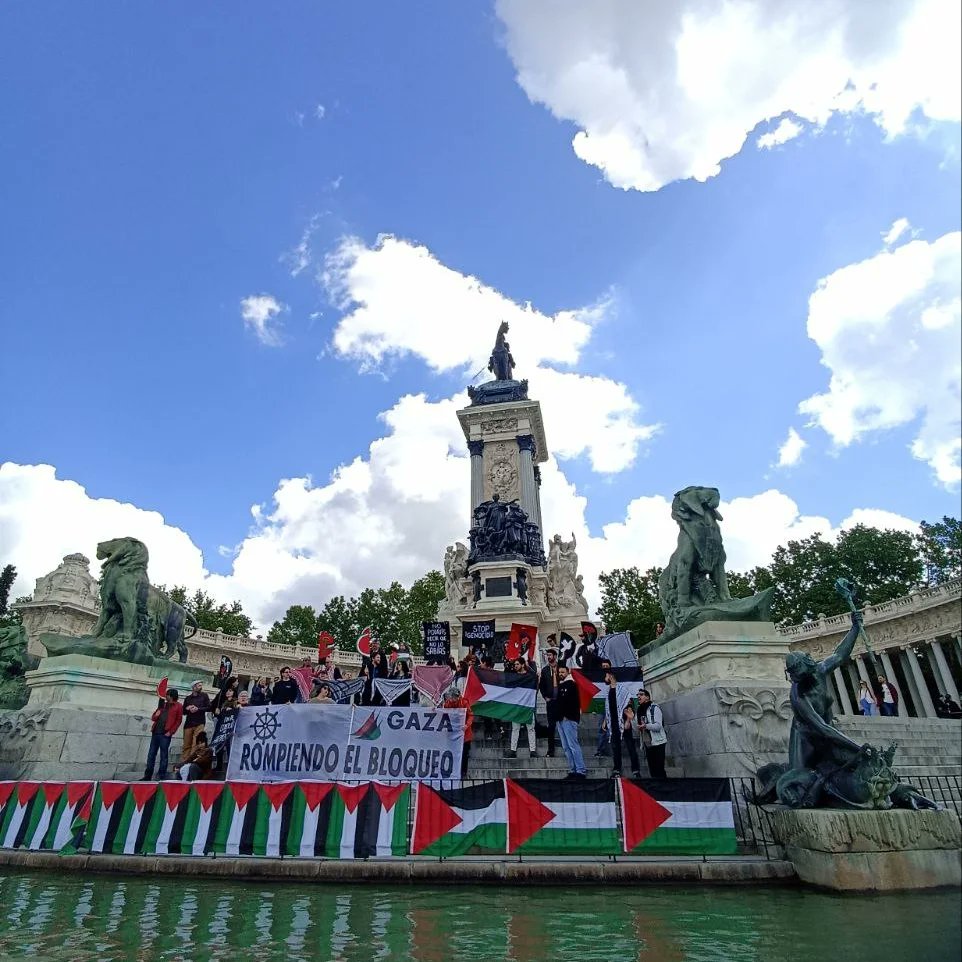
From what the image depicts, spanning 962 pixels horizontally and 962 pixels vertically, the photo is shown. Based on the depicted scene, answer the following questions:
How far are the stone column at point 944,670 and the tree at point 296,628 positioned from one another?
4662cm

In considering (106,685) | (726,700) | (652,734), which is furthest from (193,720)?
(726,700)

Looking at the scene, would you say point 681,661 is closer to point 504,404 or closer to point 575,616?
point 575,616

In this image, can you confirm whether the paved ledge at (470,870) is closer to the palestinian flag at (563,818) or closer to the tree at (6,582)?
the palestinian flag at (563,818)

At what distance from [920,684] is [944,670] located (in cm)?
211

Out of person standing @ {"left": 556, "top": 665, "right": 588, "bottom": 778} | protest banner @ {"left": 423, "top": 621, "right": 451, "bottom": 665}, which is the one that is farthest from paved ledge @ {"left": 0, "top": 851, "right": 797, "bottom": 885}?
protest banner @ {"left": 423, "top": 621, "right": 451, "bottom": 665}

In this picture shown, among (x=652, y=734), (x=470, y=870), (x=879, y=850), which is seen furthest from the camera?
(x=652, y=734)

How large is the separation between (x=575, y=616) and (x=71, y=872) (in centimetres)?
2497

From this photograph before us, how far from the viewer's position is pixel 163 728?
1036 cm

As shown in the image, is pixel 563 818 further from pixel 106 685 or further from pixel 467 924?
pixel 106 685

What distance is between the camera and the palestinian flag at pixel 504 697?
36.5 ft

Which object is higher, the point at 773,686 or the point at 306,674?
the point at 306,674

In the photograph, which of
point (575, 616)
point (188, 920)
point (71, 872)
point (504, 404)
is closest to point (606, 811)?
point (188, 920)

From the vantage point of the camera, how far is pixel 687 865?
6.41 meters

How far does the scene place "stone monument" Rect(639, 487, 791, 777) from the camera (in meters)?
9.37
